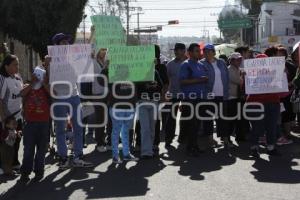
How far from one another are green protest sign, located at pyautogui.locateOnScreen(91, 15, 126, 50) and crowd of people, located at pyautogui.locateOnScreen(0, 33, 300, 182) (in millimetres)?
366

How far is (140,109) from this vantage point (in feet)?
29.9

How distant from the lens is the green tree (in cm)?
1998

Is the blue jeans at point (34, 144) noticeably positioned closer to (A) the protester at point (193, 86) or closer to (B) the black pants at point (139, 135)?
(B) the black pants at point (139, 135)

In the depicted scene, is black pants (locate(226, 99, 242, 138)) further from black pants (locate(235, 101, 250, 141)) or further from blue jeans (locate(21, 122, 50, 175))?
blue jeans (locate(21, 122, 50, 175))

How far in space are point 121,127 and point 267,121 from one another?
2.44 metres

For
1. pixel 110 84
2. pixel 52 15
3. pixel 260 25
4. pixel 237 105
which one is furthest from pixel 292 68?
pixel 260 25

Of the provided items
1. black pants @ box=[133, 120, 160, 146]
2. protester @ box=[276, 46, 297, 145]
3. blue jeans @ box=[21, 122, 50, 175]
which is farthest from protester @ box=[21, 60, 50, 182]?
protester @ box=[276, 46, 297, 145]

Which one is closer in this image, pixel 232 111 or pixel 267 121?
pixel 267 121

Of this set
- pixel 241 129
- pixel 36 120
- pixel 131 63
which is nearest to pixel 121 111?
pixel 131 63

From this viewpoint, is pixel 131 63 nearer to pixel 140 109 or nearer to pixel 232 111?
pixel 140 109

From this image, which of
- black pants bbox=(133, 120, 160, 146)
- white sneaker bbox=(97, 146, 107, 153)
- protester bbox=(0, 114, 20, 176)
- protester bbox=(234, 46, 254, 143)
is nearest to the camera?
protester bbox=(0, 114, 20, 176)

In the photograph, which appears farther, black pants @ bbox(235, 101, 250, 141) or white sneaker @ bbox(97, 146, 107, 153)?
black pants @ bbox(235, 101, 250, 141)

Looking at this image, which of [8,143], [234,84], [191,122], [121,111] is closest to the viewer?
[8,143]

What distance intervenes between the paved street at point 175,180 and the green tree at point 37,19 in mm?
12199
